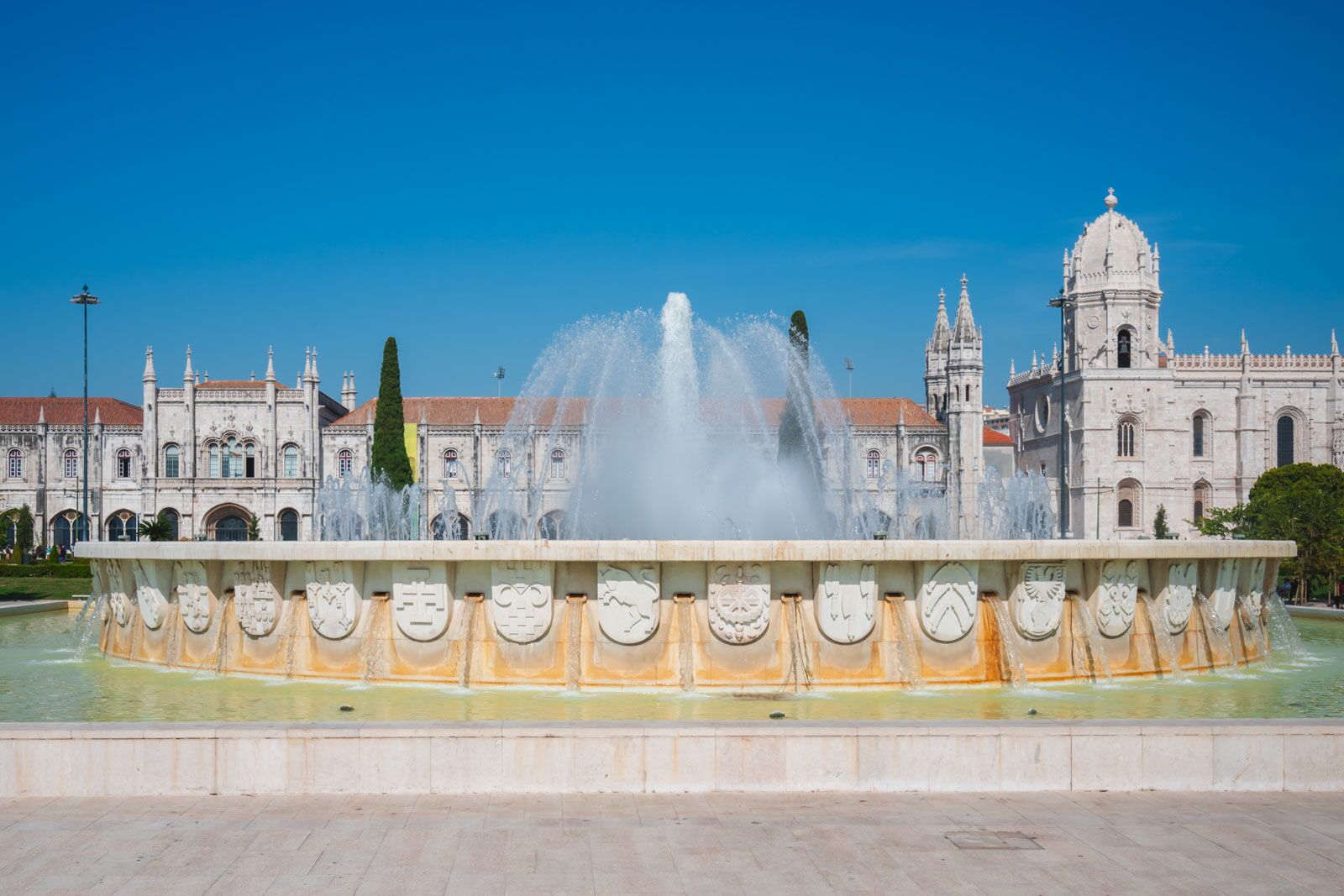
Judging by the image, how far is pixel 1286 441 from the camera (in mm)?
68562

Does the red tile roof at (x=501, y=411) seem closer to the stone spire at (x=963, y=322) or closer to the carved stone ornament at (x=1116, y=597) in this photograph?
the stone spire at (x=963, y=322)

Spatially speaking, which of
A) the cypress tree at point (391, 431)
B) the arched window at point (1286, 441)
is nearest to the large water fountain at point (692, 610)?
the cypress tree at point (391, 431)

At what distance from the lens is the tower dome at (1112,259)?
65875 mm

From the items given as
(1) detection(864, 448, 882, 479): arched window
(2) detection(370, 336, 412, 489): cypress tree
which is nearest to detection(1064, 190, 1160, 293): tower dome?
(1) detection(864, 448, 882, 479): arched window

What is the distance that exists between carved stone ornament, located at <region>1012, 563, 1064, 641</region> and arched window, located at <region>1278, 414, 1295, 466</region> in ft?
211

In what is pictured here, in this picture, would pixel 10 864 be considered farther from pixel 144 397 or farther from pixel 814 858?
pixel 144 397

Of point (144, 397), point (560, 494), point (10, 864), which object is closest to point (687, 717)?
point (10, 864)

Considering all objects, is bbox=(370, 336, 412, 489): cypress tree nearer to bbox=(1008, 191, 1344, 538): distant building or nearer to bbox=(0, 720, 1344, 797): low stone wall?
bbox=(1008, 191, 1344, 538): distant building

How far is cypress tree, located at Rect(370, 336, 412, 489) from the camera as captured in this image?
52.9 m

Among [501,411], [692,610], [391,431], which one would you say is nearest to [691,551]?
[692,610]

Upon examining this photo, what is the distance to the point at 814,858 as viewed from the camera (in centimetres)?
602

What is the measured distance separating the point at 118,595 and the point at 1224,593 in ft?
37.7

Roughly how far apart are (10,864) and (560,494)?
56.5m

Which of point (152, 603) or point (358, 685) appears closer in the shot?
point (358, 685)
